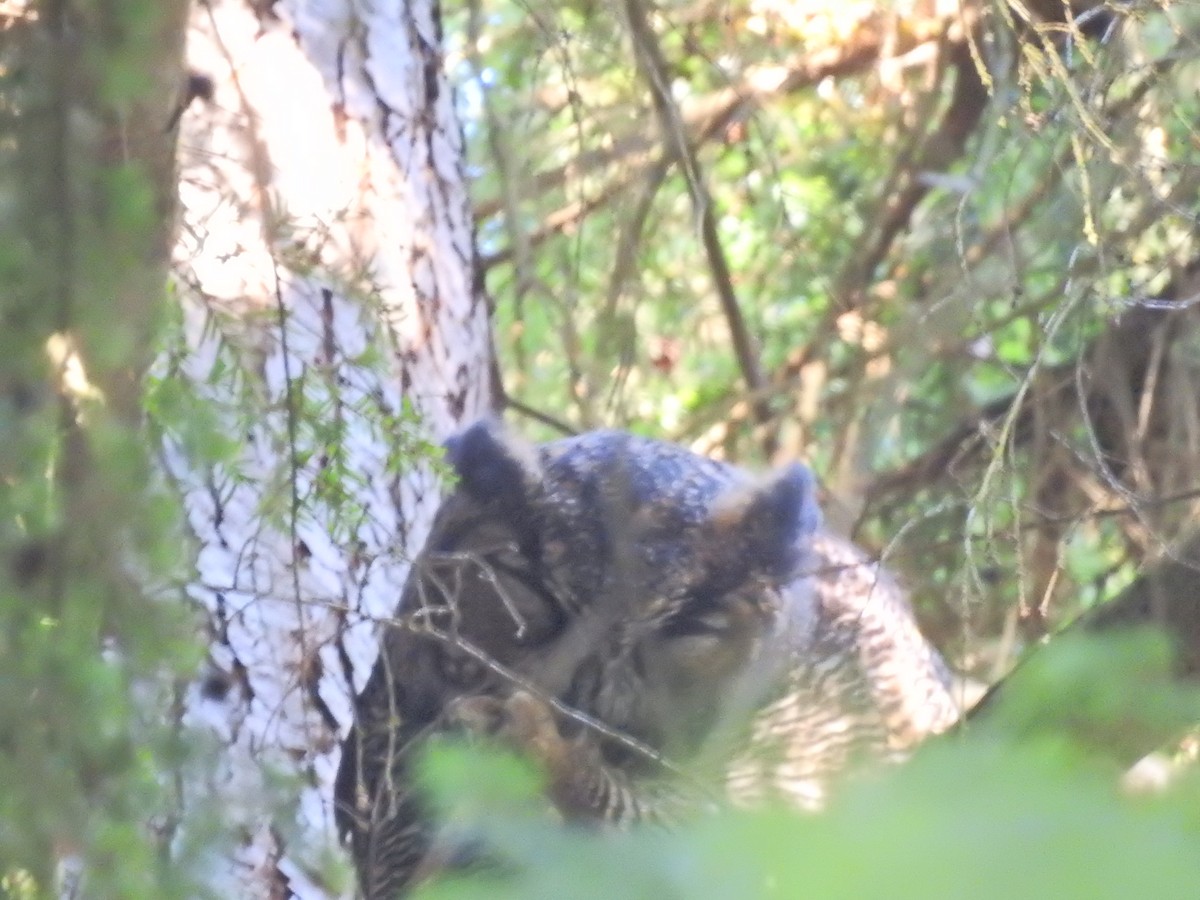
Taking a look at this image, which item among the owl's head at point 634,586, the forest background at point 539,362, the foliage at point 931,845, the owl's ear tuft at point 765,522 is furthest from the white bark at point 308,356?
the foliage at point 931,845

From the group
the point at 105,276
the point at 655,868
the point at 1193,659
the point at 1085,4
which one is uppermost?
the point at 1085,4

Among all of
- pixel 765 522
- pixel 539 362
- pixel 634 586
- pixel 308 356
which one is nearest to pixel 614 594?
pixel 634 586

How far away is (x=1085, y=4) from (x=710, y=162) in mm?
776

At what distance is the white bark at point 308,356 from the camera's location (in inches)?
49.4

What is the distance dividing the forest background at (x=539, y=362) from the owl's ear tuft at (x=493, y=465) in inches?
4.3

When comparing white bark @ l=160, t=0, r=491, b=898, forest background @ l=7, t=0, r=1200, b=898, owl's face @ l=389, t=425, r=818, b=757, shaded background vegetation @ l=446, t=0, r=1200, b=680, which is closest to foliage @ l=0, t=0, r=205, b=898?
forest background @ l=7, t=0, r=1200, b=898

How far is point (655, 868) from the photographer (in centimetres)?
44

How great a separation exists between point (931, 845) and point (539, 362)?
8.81ft

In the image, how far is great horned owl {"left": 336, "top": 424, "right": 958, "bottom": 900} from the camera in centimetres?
154

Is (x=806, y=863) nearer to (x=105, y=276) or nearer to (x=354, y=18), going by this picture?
(x=105, y=276)

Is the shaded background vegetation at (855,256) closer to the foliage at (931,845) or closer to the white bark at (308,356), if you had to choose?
the white bark at (308,356)

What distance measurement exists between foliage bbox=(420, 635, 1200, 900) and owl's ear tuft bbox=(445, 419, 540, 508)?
1234mm

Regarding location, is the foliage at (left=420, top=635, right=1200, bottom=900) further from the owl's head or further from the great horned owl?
the owl's head

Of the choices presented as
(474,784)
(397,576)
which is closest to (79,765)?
(474,784)
